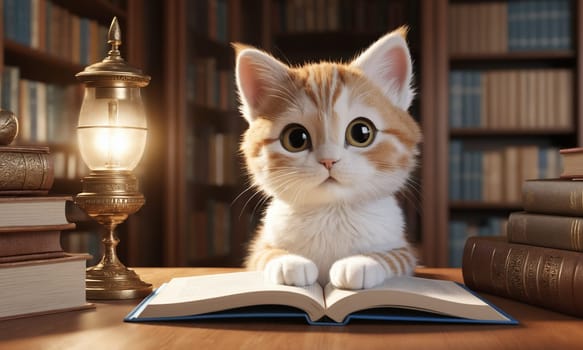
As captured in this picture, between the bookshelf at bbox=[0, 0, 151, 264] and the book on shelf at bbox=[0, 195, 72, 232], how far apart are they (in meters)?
1.30

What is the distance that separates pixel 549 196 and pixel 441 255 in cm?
202

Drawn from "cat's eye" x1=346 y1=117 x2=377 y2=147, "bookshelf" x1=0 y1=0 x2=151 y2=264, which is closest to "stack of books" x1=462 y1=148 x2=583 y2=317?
"cat's eye" x1=346 y1=117 x2=377 y2=147

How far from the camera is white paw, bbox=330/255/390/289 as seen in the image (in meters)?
0.79

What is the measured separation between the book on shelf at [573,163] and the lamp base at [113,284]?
2.11ft

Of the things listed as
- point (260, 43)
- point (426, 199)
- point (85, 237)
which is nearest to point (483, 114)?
point (426, 199)

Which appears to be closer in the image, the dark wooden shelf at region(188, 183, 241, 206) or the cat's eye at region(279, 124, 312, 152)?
the cat's eye at region(279, 124, 312, 152)

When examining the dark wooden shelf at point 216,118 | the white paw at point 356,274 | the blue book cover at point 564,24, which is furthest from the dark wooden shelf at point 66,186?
the blue book cover at point 564,24

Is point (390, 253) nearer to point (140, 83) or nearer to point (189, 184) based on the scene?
point (140, 83)

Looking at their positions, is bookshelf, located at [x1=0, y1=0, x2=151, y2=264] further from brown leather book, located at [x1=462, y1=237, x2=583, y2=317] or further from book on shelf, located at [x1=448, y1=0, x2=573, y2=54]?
brown leather book, located at [x1=462, y1=237, x2=583, y2=317]

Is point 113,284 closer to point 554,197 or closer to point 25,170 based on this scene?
point 25,170

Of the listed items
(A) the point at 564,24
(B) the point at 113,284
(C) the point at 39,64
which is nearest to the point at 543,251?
(B) the point at 113,284

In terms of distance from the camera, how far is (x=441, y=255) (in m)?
2.83

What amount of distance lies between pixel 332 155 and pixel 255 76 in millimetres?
219

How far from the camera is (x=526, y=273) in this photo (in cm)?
85
